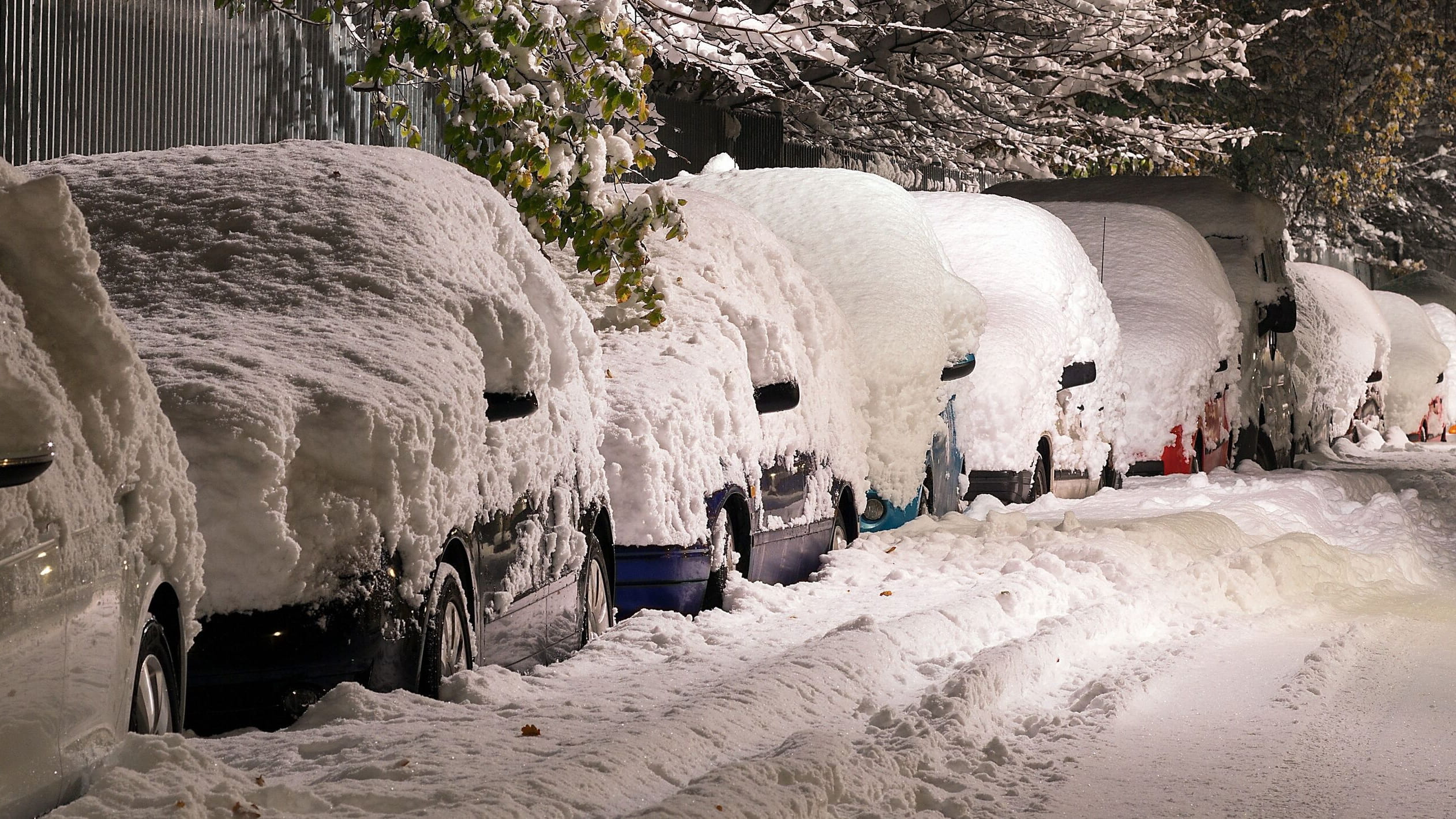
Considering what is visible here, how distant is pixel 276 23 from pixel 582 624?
646 centimetres

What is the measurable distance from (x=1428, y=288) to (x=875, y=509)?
98.8 ft

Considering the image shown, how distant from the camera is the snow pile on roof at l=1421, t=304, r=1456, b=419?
26969 mm

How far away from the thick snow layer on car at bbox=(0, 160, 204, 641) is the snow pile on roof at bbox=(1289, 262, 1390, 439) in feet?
50.0

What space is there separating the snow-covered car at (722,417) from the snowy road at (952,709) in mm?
232

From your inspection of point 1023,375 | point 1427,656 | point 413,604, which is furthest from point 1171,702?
point 1023,375

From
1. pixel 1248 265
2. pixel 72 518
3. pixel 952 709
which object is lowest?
pixel 952 709

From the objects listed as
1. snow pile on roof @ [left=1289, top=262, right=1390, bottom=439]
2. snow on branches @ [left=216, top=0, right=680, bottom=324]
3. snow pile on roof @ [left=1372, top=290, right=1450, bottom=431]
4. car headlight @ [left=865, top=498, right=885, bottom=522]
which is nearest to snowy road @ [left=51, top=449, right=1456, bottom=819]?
car headlight @ [left=865, top=498, right=885, bottom=522]

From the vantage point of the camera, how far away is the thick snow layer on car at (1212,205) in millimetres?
16562

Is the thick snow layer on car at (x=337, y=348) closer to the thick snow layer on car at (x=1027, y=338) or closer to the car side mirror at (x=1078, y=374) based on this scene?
the thick snow layer on car at (x=1027, y=338)

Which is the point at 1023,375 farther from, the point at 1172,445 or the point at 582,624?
the point at 582,624

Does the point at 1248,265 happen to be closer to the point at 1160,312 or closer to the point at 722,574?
the point at 1160,312

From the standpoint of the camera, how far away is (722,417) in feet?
24.5

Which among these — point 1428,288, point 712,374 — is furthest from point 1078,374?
point 1428,288

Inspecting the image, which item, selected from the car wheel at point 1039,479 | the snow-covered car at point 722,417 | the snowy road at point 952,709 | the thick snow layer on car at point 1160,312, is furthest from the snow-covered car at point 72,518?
the thick snow layer on car at point 1160,312
